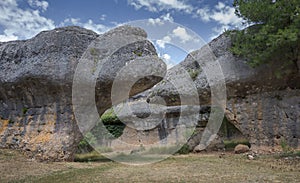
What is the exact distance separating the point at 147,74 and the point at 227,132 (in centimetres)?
1131

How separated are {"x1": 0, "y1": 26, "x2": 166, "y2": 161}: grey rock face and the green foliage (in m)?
2.90

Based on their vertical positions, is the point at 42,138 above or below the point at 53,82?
below

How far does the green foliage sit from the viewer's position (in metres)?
7.30

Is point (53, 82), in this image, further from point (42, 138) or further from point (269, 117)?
point (269, 117)

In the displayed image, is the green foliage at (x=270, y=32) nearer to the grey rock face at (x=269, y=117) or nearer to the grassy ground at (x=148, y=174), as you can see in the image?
the grey rock face at (x=269, y=117)

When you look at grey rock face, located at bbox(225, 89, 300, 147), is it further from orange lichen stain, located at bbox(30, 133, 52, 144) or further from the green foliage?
orange lichen stain, located at bbox(30, 133, 52, 144)

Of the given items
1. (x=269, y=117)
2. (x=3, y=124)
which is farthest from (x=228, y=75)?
(x=3, y=124)

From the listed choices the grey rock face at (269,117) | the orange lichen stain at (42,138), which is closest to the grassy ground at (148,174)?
the orange lichen stain at (42,138)

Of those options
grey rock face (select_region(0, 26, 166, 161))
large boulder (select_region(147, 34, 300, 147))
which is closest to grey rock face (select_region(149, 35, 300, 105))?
large boulder (select_region(147, 34, 300, 147))

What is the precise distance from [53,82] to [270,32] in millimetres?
6800

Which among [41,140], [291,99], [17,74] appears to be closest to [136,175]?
[41,140]

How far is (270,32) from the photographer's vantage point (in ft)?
26.0

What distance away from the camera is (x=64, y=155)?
8.48m

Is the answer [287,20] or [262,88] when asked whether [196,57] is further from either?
[287,20]
